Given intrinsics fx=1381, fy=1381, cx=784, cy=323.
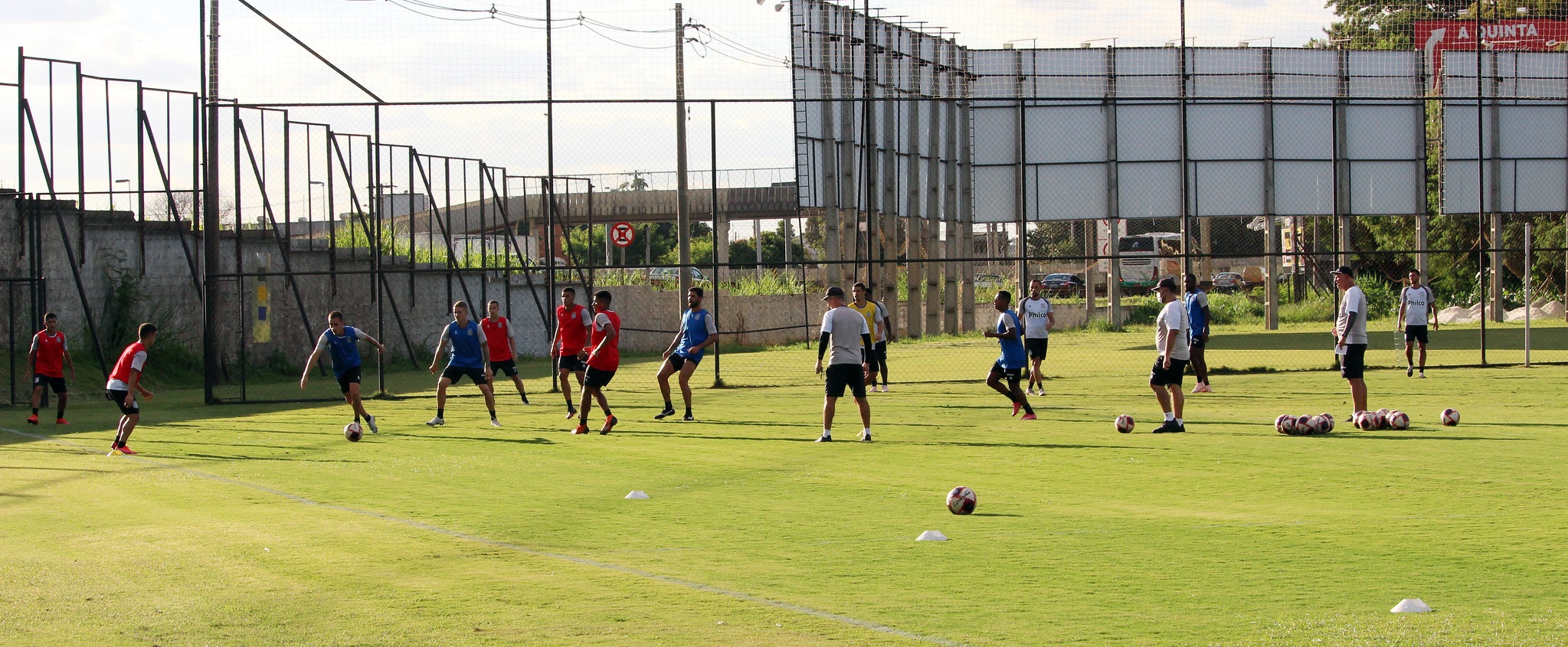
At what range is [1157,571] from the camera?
7438mm

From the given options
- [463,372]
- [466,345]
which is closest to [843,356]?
[466,345]

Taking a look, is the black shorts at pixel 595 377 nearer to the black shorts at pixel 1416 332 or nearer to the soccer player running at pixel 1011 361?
the soccer player running at pixel 1011 361

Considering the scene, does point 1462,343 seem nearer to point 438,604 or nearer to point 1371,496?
point 1371,496

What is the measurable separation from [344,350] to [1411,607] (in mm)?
13034

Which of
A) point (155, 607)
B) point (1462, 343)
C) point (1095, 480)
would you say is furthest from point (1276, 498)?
point (1462, 343)

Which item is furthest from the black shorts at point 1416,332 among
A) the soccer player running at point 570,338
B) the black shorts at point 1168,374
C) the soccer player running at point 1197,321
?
the soccer player running at point 570,338

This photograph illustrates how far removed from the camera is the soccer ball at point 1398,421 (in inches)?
577

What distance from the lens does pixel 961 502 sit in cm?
953

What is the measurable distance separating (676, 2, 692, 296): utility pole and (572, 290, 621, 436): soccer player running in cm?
577

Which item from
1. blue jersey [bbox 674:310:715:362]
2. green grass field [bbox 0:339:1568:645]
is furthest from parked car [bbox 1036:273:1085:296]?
green grass field [bbox 0:339:1568:645]

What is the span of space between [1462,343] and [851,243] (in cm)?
1424

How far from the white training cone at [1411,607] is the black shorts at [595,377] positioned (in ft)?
35.0

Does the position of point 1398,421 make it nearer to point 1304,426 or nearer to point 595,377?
point 1304,426

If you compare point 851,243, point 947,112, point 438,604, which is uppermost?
point 947,112
